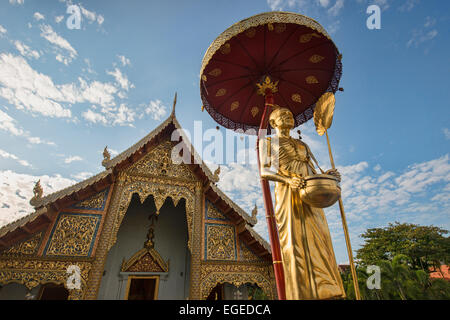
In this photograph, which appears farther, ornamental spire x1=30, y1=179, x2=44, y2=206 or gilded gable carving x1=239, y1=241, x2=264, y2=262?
gilded gable carving x1=239, y1=241, x2=264, y2=262

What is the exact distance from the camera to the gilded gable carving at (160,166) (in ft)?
18.7

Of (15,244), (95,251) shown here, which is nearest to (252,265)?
(95,251)

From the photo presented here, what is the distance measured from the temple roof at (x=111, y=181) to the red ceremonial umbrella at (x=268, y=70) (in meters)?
1.63

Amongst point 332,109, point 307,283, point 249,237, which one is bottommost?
point 307,283

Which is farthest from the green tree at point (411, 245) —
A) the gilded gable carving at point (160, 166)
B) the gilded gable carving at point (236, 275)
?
the gilded gable carving at point (160, 166)

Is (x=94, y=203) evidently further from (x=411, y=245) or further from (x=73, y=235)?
(x=411, y=245)

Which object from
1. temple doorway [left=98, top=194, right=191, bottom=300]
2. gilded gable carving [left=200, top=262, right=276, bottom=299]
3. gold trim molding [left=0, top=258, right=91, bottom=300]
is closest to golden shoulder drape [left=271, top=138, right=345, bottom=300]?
gilded gable carving [left=200, top=262, right=276, bottom=299]

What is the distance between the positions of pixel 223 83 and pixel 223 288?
16.5 feet

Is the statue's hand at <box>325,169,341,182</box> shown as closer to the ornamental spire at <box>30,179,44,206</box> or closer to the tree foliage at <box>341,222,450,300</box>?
the ornamental spire at <box>30,179,44,206</box>

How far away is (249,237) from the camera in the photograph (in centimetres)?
525

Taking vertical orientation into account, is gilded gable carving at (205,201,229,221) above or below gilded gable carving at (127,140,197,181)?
below

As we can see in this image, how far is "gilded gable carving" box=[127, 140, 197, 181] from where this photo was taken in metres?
5.71

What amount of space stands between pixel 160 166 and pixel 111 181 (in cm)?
121
